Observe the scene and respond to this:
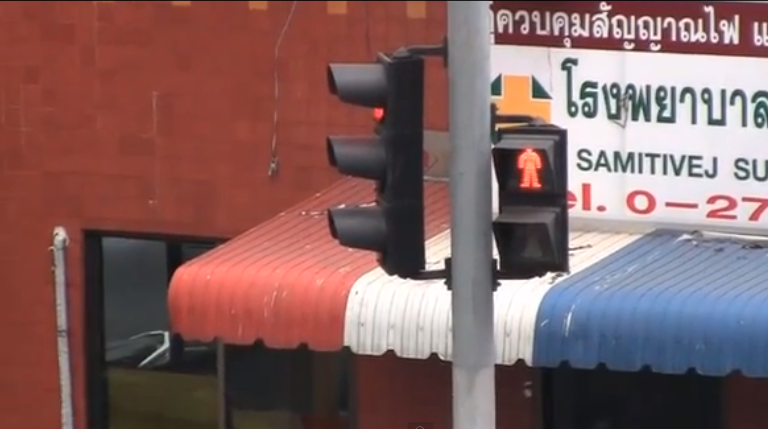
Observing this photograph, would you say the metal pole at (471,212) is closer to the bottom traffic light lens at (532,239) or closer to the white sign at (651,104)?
the bottom traffic light lens at (532,239)

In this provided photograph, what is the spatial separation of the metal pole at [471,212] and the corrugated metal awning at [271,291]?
201 cm

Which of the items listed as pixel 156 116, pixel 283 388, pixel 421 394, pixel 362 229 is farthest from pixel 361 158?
pixel 283 388

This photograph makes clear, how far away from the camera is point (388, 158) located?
25.5 ft

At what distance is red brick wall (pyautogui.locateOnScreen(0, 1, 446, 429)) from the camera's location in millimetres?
11000

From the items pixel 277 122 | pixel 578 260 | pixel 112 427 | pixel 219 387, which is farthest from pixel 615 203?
pixel 112 427

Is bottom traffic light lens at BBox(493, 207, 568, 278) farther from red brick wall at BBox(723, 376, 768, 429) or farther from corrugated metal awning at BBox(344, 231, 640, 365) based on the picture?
red brick wall at BBox(723, 376, 768, 429)

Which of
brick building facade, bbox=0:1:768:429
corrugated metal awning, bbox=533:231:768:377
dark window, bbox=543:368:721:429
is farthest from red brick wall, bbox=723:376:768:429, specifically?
corrugated metal awning, bbox=533:231:768:377

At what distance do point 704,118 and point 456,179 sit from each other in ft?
9.20

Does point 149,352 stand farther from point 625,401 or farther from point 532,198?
point 532,198

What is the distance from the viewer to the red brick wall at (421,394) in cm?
1088

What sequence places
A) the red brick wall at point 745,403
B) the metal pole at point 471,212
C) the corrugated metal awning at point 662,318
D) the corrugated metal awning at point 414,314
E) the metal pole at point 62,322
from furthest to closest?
the metal pole at point 62,322 < the red brick wall at point 745,403 < the corrugated metal awning at point 414,314 < the corrugated metal awning at point 662,318 < the metal pole at point 471,212

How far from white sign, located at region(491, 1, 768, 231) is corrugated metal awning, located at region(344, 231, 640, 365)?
671mm

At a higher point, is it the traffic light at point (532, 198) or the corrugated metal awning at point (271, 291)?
the traffic light at point (532, 198)

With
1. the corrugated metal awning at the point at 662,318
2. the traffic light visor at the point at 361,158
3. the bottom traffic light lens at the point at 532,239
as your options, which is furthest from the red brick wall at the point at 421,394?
the traffic light visor at the point at 361,158
